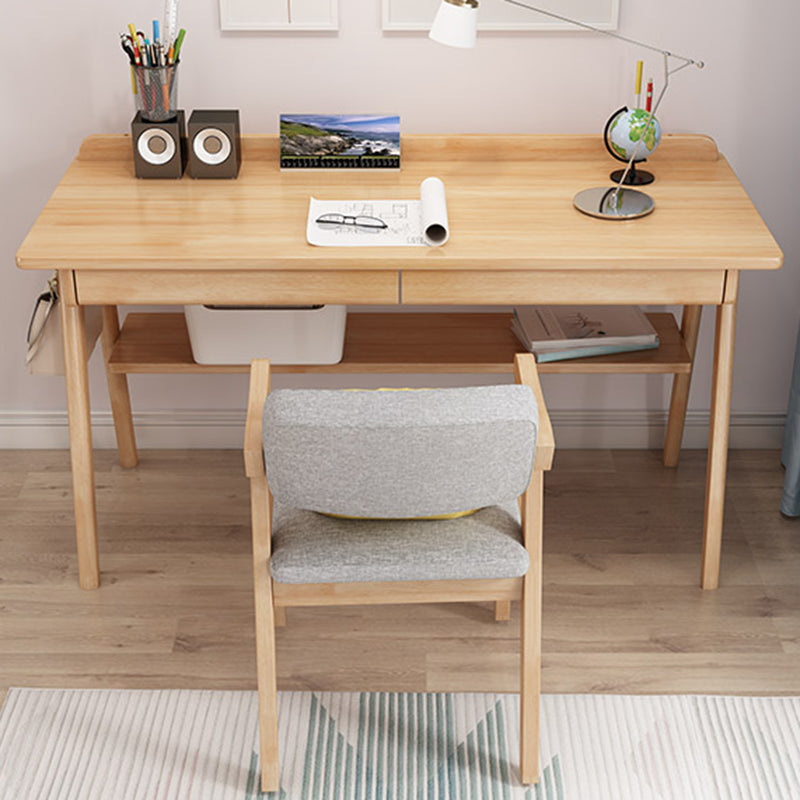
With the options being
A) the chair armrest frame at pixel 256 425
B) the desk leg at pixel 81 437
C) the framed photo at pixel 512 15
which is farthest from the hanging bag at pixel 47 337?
the framed photo at pixel 512 15

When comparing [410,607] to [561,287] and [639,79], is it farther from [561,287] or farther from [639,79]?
[639,79]

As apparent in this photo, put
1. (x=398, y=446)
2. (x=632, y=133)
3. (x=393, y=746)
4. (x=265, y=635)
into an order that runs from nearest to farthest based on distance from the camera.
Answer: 1. (x=398, y=446)
2. (x=265, y=635)
3. (x=393, y=746)
4. (x=632, y=133)

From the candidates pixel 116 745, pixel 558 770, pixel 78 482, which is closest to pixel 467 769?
pixel 558 770

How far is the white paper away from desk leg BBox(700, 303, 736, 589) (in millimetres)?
574

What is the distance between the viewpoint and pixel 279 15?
2549 mm

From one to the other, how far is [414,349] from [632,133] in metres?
0.66

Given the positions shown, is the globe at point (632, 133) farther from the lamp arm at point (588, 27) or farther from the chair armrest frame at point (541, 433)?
the chair armrest frame at point (541, 433)

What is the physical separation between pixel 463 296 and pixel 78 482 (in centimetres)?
90

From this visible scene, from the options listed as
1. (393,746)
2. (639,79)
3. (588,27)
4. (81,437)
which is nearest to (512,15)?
(588,27)

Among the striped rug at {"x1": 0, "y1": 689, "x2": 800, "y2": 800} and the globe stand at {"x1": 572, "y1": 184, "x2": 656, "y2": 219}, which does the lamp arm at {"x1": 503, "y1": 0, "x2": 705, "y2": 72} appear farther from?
the striped rug at {"x1": 0, "y1": 689, "x2": 800, "y2": 800}

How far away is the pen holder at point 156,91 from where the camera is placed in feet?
7.88

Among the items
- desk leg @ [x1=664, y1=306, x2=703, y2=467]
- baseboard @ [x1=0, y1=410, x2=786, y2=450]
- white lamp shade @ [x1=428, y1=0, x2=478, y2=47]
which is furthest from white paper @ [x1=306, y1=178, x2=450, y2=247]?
baseboard @ [x1=0, y1=410, x2=786, y2=450]

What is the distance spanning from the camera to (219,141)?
2.46 meters

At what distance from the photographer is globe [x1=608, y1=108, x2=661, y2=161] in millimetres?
2393
